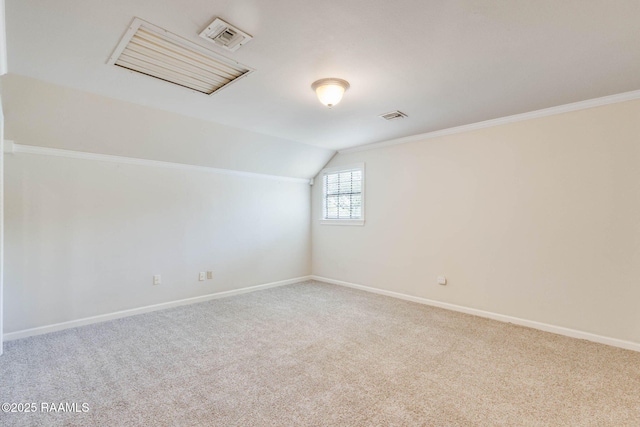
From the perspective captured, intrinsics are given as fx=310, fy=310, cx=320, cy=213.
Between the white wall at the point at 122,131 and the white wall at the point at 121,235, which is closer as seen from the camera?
the white wall at the point at 122,131

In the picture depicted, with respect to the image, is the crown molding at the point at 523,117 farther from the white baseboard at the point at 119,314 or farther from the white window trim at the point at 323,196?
the white baseboard at the point at 119,314

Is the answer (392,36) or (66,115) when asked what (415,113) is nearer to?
(392,36)

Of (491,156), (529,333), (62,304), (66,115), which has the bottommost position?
(529,333)

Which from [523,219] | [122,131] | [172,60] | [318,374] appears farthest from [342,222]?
[172,60]

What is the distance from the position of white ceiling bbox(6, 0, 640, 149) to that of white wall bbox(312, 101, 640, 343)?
487mm

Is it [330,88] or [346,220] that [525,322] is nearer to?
[346,220]

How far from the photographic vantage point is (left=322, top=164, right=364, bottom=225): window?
5.18 metres

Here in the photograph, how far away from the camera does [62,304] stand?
340cm


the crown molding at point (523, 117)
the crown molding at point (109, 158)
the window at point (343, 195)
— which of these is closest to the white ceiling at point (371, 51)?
the crown molding at point (523, 117)

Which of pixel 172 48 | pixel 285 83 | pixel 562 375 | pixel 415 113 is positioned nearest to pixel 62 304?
pixel 172 48

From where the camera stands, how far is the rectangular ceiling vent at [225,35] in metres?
1.90

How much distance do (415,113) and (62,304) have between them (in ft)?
14.6

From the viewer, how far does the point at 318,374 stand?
2406mm

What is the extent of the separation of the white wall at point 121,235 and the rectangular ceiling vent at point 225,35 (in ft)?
8.29
